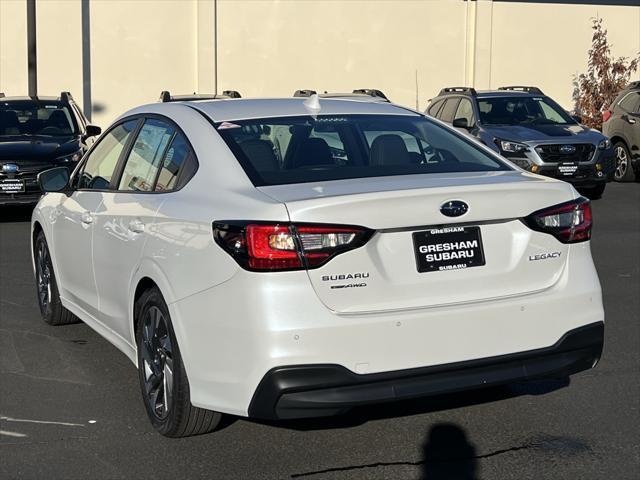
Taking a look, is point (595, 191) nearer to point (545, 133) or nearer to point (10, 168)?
point (545, 133)

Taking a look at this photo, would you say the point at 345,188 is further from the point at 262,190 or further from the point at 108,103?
the point at 108,103

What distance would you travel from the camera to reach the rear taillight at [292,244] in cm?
448

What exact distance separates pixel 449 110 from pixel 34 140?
7.14 metres

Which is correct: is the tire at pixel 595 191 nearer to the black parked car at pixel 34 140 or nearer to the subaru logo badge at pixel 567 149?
the subaru logo badge at pixel 567 149

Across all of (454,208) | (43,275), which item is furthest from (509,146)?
(454,208)

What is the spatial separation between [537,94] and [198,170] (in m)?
13.6

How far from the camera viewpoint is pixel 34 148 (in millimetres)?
14148

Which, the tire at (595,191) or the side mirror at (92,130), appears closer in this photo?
the side mirror at (92,130)

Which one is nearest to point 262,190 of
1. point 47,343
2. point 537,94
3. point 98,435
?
point 98,435

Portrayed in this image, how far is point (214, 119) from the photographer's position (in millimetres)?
5555

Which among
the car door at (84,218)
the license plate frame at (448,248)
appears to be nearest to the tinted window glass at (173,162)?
the car door at (84,218)

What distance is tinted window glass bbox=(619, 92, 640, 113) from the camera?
18844 millimetres

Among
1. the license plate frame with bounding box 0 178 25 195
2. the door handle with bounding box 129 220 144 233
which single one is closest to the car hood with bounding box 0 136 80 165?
the license plate frame with bounding box 0 178 25 195

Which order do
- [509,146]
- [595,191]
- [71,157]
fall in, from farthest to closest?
[595,191] → [509,146] → [71,157]
